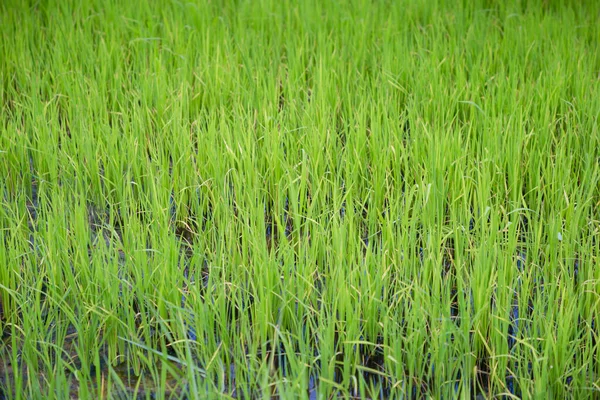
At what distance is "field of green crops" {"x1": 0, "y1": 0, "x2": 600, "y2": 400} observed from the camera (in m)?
1.64

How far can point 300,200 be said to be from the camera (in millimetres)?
2123

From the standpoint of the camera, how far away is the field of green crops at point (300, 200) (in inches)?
64.4

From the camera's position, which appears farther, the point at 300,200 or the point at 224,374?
the point at 300,200

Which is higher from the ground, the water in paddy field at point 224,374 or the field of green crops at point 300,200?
the field of green crops at point 300,200

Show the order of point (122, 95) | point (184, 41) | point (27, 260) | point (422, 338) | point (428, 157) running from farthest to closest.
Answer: point (184, 41)
point (122, 95)
point (428, 157)
point (27, 260)
point (422, 338)

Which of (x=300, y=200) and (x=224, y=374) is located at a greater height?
(x=300, y=200)

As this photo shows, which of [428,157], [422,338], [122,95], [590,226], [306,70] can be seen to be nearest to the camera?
[422,338]

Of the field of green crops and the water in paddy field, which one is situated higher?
the field of green crops

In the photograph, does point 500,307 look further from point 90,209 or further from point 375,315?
point 90,209

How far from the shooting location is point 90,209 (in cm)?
230

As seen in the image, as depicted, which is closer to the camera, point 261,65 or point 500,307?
point 500,307

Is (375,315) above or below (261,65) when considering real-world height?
below

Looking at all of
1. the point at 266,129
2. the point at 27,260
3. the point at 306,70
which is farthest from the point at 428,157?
the point at 27,260

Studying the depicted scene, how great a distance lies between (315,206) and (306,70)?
958 mm
